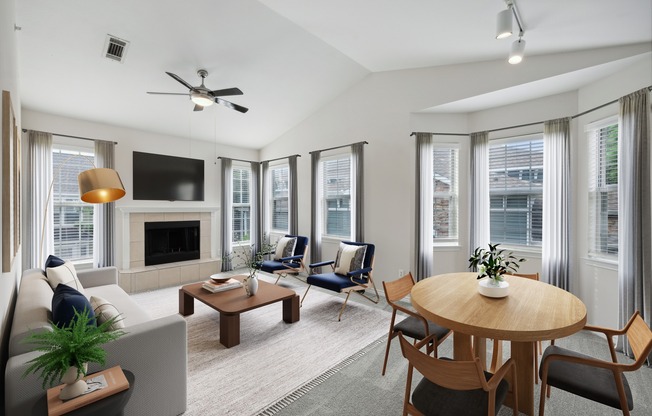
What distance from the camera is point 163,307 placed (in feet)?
13.2

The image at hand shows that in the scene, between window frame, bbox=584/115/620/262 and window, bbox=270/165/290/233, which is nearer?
window frame, bbox=584/115/620/262

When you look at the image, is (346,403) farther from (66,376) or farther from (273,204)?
(273,204)

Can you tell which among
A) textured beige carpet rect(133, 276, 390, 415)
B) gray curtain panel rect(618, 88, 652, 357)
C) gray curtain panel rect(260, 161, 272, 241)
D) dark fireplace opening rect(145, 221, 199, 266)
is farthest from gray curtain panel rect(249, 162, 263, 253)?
gray curtain panel rect(618, 88, 652, 357)

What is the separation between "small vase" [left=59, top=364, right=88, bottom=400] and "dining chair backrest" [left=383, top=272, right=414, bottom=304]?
6.29 feet

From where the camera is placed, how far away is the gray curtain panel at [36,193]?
3.96 meters

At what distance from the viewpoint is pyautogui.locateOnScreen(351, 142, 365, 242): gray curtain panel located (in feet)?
15.3

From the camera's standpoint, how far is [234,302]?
3.11 metres

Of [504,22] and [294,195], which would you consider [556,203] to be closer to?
[504,22]

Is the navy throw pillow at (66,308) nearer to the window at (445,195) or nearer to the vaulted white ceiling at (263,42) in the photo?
the vaulted white ceiling at (263,42)

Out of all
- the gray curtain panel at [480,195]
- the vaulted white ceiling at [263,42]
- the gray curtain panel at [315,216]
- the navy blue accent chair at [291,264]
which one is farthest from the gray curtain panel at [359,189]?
the gray curtain panel at [480,195]

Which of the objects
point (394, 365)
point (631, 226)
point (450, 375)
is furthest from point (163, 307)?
point (631, 226)

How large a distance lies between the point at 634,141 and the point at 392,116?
263cm

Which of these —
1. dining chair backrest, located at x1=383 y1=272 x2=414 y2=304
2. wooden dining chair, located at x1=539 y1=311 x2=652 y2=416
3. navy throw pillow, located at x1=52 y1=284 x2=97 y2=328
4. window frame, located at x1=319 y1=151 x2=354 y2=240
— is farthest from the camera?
window frame, located at x1=319 y1=151 x2=354 y2=240

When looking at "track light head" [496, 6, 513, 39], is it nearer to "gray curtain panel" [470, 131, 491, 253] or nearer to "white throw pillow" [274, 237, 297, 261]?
"gray curtain panel" [470, 131, 491, 253]
